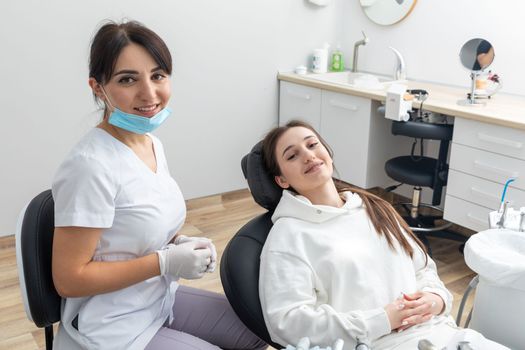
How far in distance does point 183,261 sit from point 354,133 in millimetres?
1986

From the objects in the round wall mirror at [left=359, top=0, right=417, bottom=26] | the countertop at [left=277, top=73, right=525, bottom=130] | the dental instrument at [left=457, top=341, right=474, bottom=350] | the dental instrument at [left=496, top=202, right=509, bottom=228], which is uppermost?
the round wall mirror at [left=359, top=0, right=417, bottom=26]

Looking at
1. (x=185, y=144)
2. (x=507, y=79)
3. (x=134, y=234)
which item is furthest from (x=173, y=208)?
(x=507, y=79)

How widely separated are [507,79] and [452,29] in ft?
1.43

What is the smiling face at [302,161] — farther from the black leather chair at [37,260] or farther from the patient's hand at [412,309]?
the black leather chair at [37,260]

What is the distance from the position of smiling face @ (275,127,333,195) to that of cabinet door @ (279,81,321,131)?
1.82 meters

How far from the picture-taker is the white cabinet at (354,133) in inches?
117

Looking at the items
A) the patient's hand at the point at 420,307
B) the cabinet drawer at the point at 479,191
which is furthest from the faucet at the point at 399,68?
the patient's hand at the point at 420,307

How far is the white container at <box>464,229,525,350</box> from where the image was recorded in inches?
52.7

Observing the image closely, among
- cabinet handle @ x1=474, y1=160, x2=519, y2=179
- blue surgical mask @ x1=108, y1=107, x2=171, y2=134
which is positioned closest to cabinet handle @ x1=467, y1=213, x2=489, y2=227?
cabinet handle @ x1=474, y1=160, x2=519, y2=179

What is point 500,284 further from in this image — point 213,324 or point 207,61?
point 207,61

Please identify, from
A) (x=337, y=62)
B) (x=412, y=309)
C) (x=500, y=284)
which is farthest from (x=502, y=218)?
(x=337, y=62)

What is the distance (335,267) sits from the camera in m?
1.30

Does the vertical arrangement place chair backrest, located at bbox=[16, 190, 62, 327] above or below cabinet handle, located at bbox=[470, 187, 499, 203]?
above

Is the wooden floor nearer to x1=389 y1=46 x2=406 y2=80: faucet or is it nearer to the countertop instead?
the countertop
